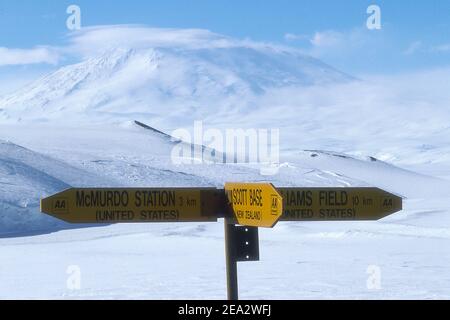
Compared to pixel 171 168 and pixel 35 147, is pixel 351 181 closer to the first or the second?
pixel 171 168

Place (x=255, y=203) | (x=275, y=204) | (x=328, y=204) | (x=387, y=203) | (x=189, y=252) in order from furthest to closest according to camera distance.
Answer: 1. (x=189, y=252)
2. (x=387, y=203)
3. (x=328, y=204)
4. (x=255, y=203)
5. (x=275, y=204)

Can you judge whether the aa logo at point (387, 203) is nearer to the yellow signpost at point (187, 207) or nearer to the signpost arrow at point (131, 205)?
the yellow signpost at point (187, 207)

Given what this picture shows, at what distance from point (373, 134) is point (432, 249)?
566 feet

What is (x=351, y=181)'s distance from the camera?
126ft

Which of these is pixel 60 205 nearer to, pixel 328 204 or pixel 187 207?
pixel 187 207

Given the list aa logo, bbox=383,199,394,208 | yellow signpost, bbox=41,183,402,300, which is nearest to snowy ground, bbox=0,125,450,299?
aa logo, bbox=383,199,394,208

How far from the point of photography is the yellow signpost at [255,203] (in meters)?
2.88

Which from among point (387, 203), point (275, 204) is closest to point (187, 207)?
point (275, 204)

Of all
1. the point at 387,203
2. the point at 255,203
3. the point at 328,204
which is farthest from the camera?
the point at 387,203

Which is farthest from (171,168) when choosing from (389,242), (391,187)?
(389,242)

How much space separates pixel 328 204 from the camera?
321 centimetres

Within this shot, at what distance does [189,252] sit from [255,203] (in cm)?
1179

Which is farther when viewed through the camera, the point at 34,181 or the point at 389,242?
the point at 34,181

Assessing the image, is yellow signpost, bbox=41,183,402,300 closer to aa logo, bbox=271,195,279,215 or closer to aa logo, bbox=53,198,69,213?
aa logo, bbox=53,198,69,213
